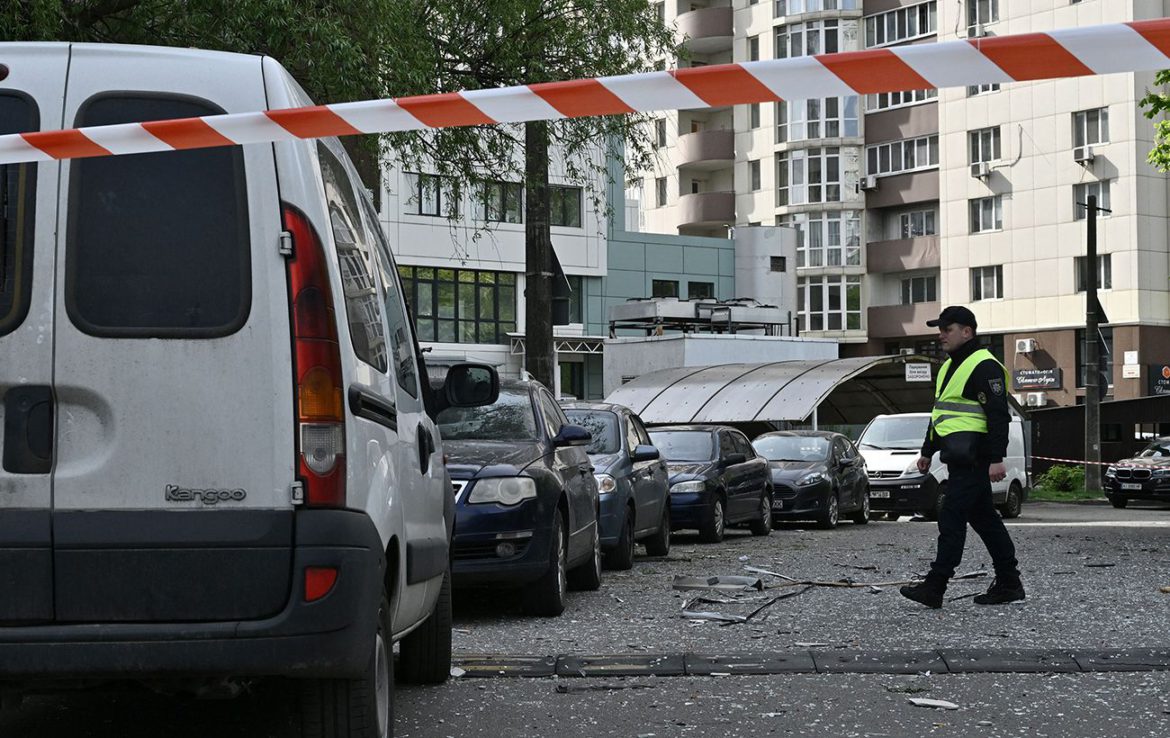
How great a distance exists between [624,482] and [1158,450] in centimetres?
2321

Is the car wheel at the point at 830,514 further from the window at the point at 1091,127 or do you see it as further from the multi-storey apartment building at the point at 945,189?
the window at the point at 1091,127

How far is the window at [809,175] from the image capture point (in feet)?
216

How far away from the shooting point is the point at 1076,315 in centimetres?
5641

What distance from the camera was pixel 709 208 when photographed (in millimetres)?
70250

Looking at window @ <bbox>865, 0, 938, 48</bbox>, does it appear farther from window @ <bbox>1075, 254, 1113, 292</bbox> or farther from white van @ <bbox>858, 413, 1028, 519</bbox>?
white van @ <bbox>858, 413, 1028, 519</bbox>

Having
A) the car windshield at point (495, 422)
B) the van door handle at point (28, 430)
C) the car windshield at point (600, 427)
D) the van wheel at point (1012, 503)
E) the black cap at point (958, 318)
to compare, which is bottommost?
the van wheel at point (1012, 503)

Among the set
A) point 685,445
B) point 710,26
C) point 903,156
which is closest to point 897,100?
point 903,156

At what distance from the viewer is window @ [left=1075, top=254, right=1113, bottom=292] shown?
181 feet

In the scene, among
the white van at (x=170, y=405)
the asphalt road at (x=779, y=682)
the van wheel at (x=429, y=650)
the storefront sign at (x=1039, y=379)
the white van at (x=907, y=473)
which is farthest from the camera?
the storefront sign at (x=1039, y=379)

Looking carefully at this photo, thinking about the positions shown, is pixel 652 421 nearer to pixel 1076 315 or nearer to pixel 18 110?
pixel 1076 315

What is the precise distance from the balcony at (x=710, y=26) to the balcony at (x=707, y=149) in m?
3.58

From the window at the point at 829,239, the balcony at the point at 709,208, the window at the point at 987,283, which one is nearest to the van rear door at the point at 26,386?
the window at the point at 987,283

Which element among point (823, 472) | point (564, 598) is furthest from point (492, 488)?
point (823, 472)

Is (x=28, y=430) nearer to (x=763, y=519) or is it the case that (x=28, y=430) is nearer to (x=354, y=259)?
(x=354, y=259)
